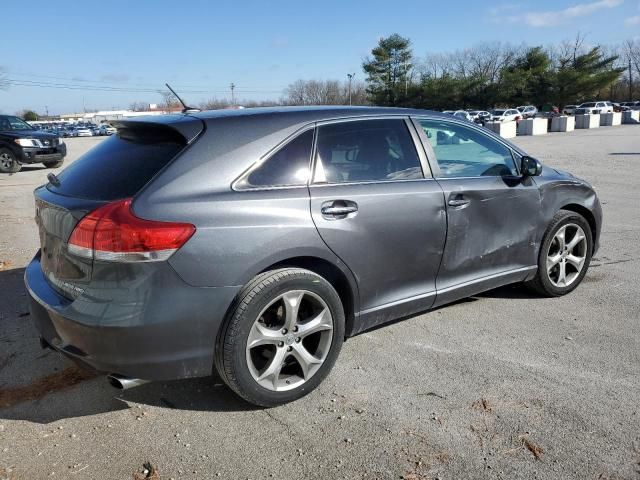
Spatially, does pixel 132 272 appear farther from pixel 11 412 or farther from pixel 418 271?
pixel 418 271

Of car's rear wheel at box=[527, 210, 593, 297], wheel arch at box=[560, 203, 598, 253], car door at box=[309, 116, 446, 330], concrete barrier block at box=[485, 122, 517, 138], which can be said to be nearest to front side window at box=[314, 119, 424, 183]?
car door at box=[309, 116, 446, 330]

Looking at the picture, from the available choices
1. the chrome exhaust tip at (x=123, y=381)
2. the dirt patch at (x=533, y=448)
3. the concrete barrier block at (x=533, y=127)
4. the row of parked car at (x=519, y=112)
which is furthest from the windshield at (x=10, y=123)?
the row of parked car at (x=519, y=112)

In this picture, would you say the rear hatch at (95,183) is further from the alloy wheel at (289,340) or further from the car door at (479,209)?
the car door at (479,209)

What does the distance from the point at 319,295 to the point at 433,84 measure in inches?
3033

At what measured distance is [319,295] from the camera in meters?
3.14

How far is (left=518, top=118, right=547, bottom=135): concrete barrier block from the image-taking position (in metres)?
37.4

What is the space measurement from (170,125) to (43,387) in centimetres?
182

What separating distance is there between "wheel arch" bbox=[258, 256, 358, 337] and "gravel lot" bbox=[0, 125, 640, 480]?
0.39 metres

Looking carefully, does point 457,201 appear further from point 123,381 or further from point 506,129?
point 506,129

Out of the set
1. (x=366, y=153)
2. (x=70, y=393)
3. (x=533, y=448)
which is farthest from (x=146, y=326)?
(x=533, y=448)

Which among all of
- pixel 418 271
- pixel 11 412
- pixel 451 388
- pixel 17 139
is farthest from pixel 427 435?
pixel 17 139

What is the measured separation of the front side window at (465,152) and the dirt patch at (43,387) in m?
2.78

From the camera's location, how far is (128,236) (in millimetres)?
2646

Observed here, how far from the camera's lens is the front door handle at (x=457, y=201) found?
12.5 feet
